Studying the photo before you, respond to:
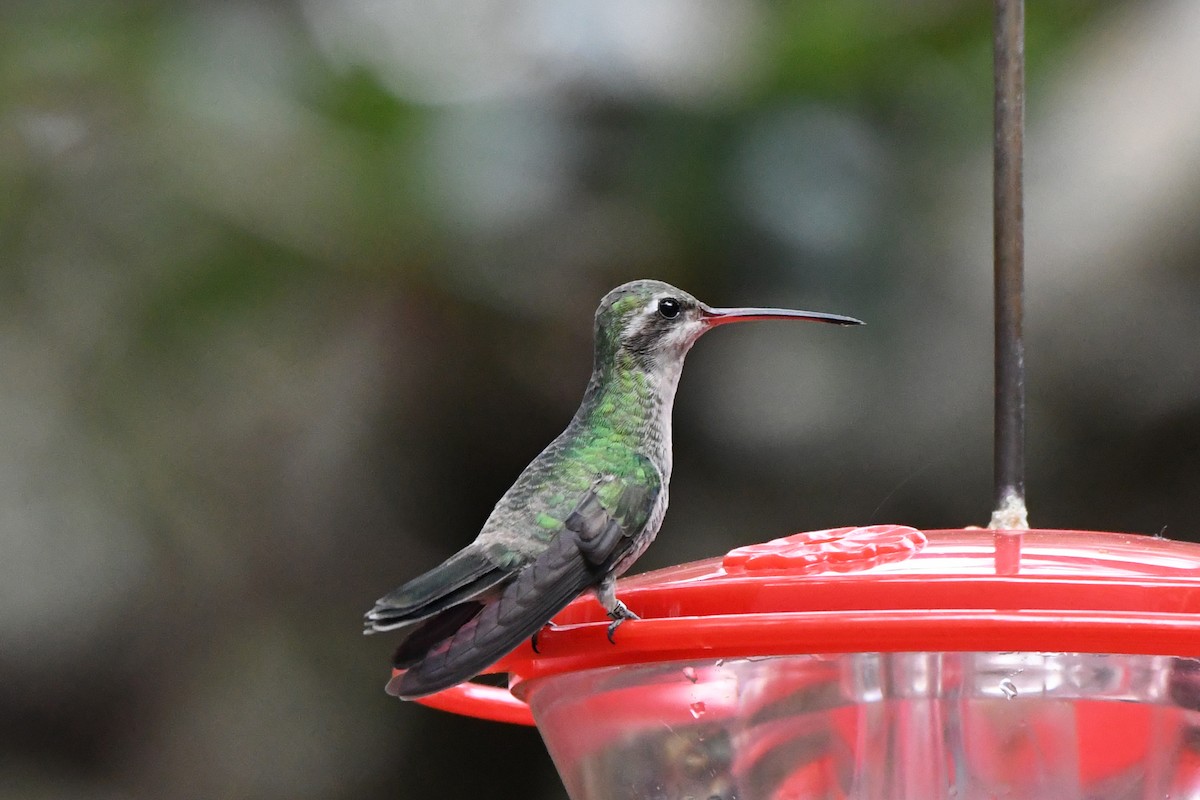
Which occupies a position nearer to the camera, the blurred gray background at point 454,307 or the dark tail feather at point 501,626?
the dark tail feather at point 501,626

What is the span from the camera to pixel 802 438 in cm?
442

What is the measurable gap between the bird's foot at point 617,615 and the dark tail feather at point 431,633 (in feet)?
0.71

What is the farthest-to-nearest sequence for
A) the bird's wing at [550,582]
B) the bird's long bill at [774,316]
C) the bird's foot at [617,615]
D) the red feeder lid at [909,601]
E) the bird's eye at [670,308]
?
the bird's eye at [670,308] → the bird's long bill at [774,316] → the bird's wing at [550,582] → the bird's foot at [617,615] → the red feeder lid at [909,601]

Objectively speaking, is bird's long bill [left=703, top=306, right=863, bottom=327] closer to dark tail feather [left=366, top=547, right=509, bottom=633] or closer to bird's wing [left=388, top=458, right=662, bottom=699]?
bird's wing [left=388, top=458, right=662, bottom=699]

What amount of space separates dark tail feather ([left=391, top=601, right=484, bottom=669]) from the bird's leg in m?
0.16

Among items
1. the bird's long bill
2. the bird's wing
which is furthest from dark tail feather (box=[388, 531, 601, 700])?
the bird's long bill

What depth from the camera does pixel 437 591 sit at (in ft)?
5.79

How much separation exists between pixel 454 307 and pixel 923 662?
313 centimetres

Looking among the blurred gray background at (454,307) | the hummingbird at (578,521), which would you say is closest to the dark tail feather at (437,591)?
the hummingbird at (578,521)

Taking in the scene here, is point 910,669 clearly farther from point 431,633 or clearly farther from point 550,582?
point 431,633

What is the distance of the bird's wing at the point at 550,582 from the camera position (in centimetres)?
159

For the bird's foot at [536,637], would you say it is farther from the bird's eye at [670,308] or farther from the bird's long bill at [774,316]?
the bird's eye at [670,308]

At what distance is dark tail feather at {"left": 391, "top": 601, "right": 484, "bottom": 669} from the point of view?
1.67 m

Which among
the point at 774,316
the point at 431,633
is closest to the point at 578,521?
the point at 431,633
